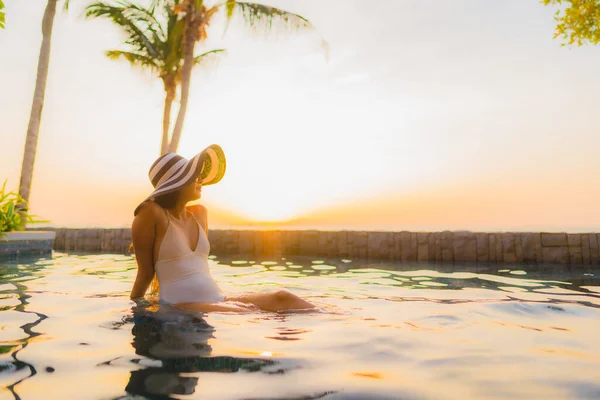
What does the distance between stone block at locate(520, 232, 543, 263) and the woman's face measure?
640 cm

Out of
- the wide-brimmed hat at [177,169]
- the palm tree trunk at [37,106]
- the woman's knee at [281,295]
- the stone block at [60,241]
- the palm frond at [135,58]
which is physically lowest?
the woman's knee at [281,295]

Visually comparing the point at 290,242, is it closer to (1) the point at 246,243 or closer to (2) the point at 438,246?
(1) the point at 246,243

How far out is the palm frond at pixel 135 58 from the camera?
1744 centimetres

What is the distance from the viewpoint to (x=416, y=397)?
1.72m

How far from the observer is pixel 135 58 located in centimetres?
1752

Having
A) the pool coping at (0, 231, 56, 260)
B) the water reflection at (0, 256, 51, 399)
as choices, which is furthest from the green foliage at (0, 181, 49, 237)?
the water reflection at (0, 256, 51, 399)

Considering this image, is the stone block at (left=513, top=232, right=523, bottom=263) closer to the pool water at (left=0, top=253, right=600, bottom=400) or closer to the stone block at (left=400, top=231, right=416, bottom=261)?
the stone block at (left=400, top=231, right=416, bottom=261)

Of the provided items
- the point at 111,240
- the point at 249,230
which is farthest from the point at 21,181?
the point at 249,230

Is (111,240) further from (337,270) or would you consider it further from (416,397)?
(416,397)

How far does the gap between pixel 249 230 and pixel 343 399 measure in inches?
335

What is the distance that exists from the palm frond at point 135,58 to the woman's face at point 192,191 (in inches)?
621

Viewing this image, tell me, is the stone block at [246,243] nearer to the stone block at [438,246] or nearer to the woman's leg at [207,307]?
the stone block at [438,246]

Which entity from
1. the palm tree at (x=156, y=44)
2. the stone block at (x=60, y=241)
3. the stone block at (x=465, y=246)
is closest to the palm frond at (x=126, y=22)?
the palm tree at (x=156, y=44)

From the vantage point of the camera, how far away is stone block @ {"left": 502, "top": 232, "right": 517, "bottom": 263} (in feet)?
25.9
